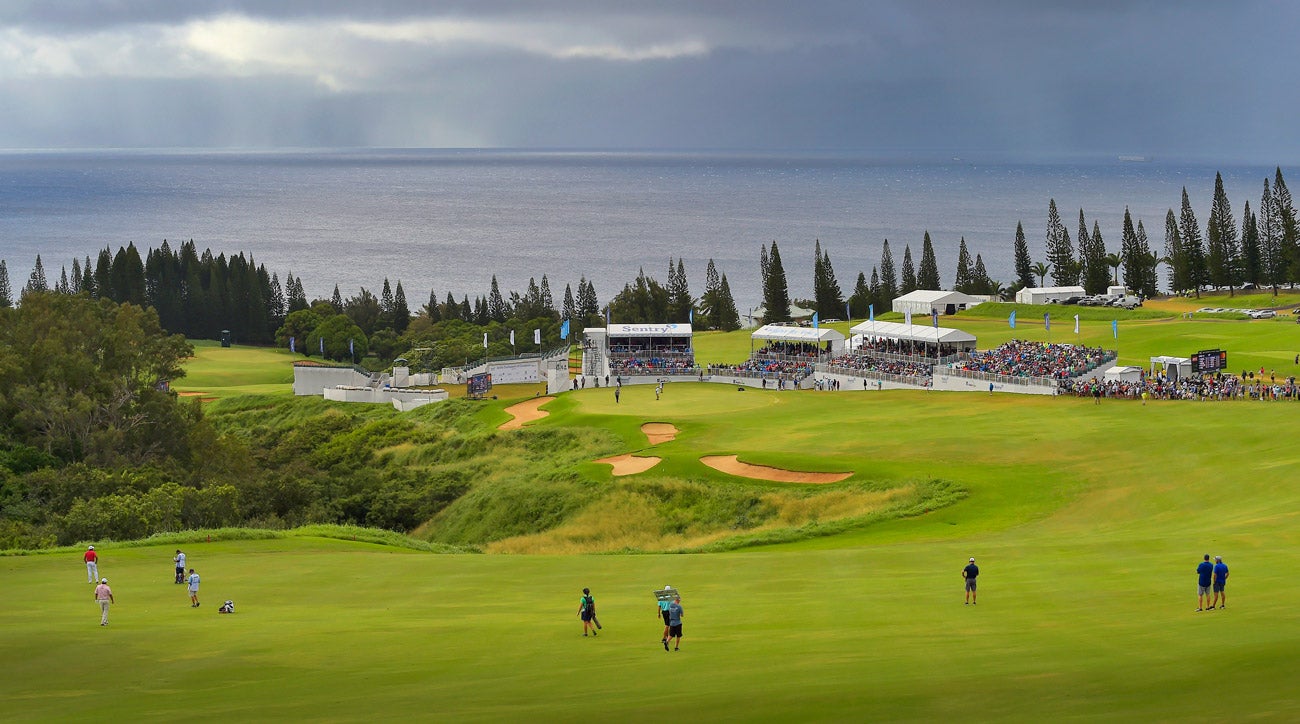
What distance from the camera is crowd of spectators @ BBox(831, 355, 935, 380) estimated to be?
7144 cm

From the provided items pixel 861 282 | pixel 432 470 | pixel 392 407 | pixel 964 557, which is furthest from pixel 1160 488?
pixel 861 282

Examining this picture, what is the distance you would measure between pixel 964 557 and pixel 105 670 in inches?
722

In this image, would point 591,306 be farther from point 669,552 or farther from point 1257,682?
point 1257,682

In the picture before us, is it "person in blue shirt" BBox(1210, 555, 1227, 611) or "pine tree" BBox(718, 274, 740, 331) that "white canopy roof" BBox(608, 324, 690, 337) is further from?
"person in blue shirt" BBox(1210, 555, 1227, 611)

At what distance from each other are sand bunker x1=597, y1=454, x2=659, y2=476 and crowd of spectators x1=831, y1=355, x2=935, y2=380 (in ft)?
78.6

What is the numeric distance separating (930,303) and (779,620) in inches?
3636

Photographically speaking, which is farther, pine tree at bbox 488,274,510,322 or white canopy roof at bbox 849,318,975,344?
pine tree at bbox 488,274,510,322

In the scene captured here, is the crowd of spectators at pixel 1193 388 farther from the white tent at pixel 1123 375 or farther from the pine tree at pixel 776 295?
the pine tree at pixel 776 295

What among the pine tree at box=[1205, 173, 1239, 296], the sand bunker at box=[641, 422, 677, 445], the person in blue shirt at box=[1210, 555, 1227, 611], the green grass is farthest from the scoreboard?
the pine tree at box=[1205, 173, 1239, 296]

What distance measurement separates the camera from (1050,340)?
90500 millimetres

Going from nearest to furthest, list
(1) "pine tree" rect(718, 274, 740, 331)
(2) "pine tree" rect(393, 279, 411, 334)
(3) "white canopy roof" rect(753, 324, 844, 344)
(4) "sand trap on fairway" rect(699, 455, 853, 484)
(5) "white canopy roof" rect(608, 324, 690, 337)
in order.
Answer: (4) "sand trap on fairway" rect(699, 455, 853, 484)
(5) "white canopy roof" rect(608, 324, 690, 337)
(3) "white canopy roof" rect(753, 324, 844, 344)
(1) "pine tree" rect(718, 274, 740, 331)
(2) "pine tree" rect(393, 279, 411, 334)

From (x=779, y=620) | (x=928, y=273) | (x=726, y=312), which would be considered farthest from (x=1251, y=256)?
(x=779, y=620)

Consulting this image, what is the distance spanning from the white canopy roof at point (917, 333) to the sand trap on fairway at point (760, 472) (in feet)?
88.0

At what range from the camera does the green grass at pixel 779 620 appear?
17.2 m
